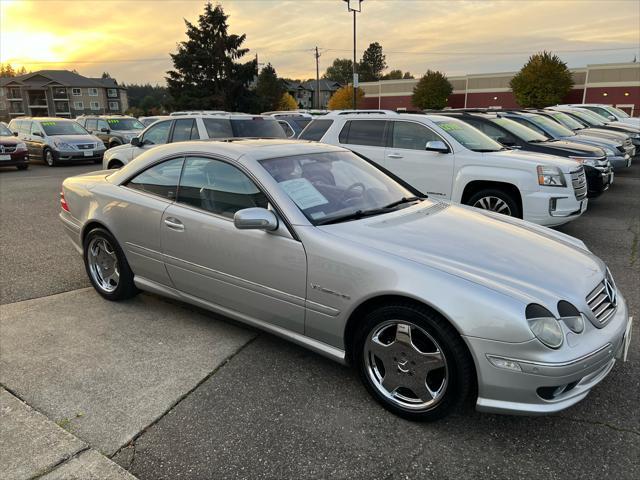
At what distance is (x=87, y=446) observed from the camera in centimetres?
256

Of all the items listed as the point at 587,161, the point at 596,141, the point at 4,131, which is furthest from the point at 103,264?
the point at 4,131

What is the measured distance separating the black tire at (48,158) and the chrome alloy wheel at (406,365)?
17210 millimetres

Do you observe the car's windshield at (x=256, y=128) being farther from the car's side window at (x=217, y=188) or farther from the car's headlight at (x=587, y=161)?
the car's headlight at (x=587, y=161)

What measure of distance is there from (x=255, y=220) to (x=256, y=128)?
21.4 ft

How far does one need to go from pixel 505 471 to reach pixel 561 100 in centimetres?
5068

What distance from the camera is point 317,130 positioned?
8.22 metres

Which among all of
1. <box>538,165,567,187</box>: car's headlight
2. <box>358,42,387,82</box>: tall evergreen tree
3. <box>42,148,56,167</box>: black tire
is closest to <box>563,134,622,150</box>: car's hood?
<box>538,165,567,187</box>: car's headlight

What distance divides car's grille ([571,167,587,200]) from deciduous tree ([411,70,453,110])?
5159 centimetres

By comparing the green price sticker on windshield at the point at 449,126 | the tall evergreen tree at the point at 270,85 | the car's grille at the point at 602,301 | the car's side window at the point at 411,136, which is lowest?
the car's grille at the point at 602,301

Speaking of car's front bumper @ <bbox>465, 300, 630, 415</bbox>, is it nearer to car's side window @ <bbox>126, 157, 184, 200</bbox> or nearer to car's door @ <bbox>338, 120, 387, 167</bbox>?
car's side window @ <bbox>126, 157, 184, 200</bbox>

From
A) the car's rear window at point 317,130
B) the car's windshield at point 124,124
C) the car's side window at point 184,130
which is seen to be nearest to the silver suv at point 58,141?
the car's windshield at point 124,124

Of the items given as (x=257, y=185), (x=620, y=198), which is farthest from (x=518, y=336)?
(x=620, y=198)

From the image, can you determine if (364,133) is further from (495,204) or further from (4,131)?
(4,131)

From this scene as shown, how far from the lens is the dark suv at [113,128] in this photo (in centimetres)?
1880
